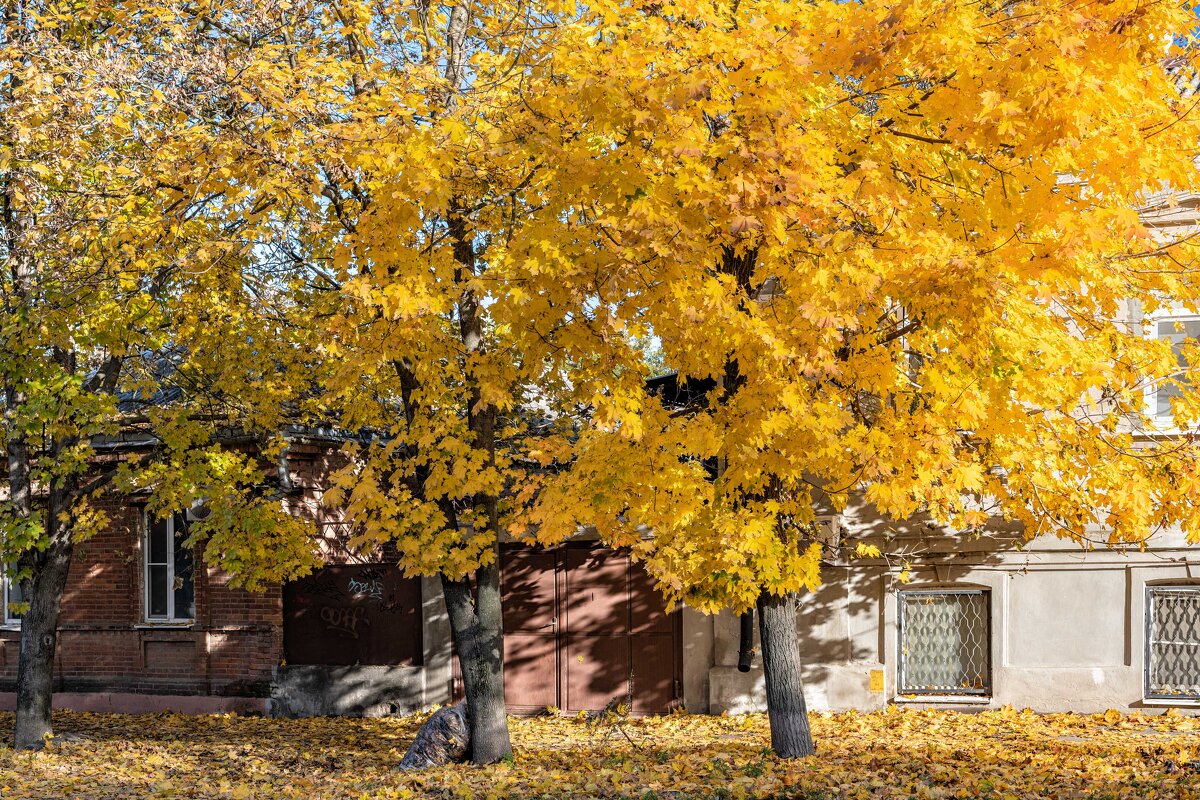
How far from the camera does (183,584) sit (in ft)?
57.7

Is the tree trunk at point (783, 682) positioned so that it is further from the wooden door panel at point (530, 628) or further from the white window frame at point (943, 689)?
the wooden door panel at point (530, 628)

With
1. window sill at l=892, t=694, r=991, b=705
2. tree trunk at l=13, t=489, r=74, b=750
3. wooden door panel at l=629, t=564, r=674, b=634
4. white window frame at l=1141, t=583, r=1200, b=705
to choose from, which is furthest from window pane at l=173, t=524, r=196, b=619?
white window frame at l=1141, t=583, r=1200, b=705

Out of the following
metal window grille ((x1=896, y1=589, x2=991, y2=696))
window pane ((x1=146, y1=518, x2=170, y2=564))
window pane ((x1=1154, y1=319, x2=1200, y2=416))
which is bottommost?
metal window grille ((x1=896, y1=589, x2=991, y2=696))

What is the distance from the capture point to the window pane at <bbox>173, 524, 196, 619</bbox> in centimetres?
1753

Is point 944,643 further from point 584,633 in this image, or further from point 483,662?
point 483,662

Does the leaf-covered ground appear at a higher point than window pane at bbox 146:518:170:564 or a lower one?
lower

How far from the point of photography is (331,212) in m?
11.5

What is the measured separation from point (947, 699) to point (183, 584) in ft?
36.1

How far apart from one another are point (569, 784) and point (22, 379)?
23.7 ft

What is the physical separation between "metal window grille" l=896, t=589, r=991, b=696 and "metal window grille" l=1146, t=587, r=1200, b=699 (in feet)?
5.90

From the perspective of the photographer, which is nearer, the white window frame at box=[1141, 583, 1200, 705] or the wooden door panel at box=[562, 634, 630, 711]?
the white window frame at box=[1141, 583, 1200, 705]

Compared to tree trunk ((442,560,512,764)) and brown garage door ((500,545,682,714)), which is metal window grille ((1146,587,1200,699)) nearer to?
brown garage door ((500,545,682,714))

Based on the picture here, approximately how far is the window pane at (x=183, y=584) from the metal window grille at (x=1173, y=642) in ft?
42.6

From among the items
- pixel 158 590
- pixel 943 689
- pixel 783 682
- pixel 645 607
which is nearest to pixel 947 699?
pixel 943 689
